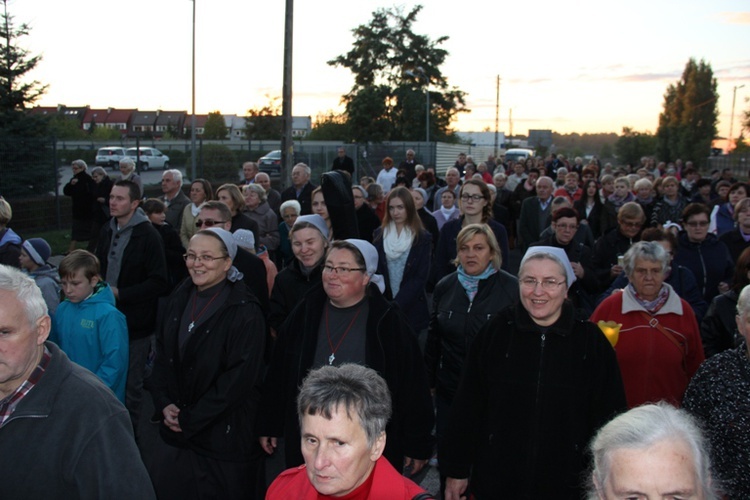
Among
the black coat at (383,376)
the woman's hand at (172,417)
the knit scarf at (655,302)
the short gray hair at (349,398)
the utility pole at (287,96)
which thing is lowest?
the woman's hand at (172,417)

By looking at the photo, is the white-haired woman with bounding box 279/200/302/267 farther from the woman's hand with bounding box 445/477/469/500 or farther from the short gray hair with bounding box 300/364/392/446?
the short gray hair with bounding box 300/364/392/446

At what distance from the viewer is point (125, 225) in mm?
5898

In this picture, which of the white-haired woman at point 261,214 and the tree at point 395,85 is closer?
the white-haired woman at point 261,214

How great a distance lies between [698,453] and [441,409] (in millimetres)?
2663

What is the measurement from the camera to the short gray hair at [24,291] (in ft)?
8.17

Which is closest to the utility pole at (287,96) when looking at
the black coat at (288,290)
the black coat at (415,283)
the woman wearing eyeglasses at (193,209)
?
the woman wearing eyeglasses at (193,209)

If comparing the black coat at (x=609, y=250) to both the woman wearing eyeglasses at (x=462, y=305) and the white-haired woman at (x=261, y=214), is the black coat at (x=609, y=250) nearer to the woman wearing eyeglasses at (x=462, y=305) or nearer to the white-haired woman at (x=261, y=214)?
the woman wearing eyeglasses at (x=462, y=305)

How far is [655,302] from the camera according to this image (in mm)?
4430

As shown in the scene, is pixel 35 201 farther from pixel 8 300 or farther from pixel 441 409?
pixel 8 300

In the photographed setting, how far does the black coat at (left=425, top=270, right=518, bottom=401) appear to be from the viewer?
4.56 m

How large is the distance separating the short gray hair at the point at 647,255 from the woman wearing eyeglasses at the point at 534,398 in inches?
46.1

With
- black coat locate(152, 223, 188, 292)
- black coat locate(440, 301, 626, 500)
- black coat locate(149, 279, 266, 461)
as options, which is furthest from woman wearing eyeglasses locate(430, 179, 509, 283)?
black coat locate(440, 301, 626, 500)

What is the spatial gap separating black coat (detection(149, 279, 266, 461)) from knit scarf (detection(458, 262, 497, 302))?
4.66 ft

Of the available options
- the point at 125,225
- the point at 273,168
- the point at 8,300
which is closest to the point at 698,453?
the point at 8,300
